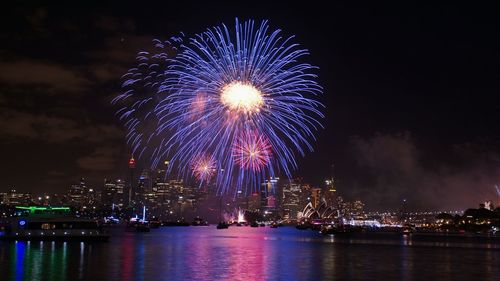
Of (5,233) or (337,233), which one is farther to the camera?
(337,233)

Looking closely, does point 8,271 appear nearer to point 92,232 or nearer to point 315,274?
point 315,274

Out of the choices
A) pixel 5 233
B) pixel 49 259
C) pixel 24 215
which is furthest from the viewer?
pixel 24 215

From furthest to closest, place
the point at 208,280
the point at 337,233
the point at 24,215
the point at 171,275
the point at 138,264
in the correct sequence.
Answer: the point at 337,233, the point at 24,215, the point at 138,264, the point at 171,275, the point at 208,280

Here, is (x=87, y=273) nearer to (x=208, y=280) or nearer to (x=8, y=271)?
(x=8, y=271)

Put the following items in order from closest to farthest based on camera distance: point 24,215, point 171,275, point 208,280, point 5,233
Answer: point 208,280 < point 171,275 < point 5,233 < point 24,215

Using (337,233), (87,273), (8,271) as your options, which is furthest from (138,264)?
(337,233)

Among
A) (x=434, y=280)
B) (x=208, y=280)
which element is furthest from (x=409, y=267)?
(x=208, y=280)
